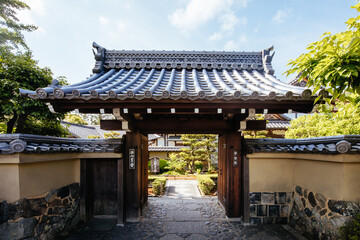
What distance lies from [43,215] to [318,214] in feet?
20.3

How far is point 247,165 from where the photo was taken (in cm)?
529

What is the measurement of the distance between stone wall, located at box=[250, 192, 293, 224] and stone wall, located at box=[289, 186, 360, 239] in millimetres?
177

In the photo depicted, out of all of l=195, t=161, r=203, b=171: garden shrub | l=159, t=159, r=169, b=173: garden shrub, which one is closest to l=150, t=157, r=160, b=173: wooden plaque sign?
l=159, t=159, r=169, b=173: garden shrub

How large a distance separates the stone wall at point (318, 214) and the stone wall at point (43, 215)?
20.0 ft

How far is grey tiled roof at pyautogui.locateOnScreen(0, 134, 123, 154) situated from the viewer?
322 centimetres

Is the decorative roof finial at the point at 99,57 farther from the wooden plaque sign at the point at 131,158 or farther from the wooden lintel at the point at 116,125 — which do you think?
the wooden plaque sign at the point at 131,158

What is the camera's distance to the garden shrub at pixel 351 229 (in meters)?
3.35

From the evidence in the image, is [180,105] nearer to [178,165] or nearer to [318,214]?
[318,214]

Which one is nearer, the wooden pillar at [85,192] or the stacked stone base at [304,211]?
the stacked stone base at [304,211]

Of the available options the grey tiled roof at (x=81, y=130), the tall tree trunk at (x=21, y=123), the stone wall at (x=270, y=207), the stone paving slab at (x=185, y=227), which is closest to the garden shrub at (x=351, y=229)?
the stone wall at (x=270, y=207)

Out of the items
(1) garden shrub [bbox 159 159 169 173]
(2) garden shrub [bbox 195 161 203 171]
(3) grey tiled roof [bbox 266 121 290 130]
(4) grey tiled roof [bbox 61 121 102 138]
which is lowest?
(1) garden shrub [bbox 159 159 169 173]

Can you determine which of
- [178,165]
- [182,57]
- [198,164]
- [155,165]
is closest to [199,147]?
[198,164]

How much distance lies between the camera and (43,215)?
3.99 metres

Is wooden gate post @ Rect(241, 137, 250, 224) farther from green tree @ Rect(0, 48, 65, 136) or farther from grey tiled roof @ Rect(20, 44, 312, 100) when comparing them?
green tree @ Rect(0, 48, 65, 136)
